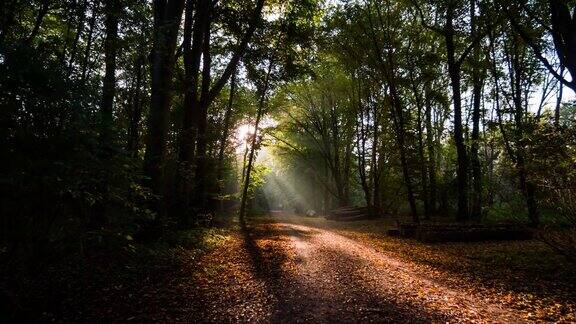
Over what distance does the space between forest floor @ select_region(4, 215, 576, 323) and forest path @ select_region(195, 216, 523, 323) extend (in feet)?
0.06

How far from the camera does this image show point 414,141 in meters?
22.6

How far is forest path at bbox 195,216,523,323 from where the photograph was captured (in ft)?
17.0

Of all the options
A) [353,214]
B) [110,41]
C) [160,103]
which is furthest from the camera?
[353,214]

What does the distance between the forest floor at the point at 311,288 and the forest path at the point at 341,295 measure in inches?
0.7

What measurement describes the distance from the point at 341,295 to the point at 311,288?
65cm

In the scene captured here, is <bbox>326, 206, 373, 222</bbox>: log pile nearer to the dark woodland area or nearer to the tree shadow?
the dark woodland area

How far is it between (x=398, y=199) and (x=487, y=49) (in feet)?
45.0

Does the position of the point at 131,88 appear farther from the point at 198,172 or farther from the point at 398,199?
the point at 398,199

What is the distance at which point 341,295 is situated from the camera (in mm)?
6145

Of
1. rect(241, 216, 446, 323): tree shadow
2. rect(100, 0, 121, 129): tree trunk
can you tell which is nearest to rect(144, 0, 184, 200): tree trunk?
rect(100, 0, 121, 129): tree trunk

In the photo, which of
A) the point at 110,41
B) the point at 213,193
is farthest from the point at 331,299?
the point at 213,193

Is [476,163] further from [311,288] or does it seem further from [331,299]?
[331,299]

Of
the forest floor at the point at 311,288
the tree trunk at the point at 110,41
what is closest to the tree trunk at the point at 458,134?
the forest floor at the point at 311,288

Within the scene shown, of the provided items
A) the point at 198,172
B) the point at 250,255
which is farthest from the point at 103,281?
the point at 198,172
